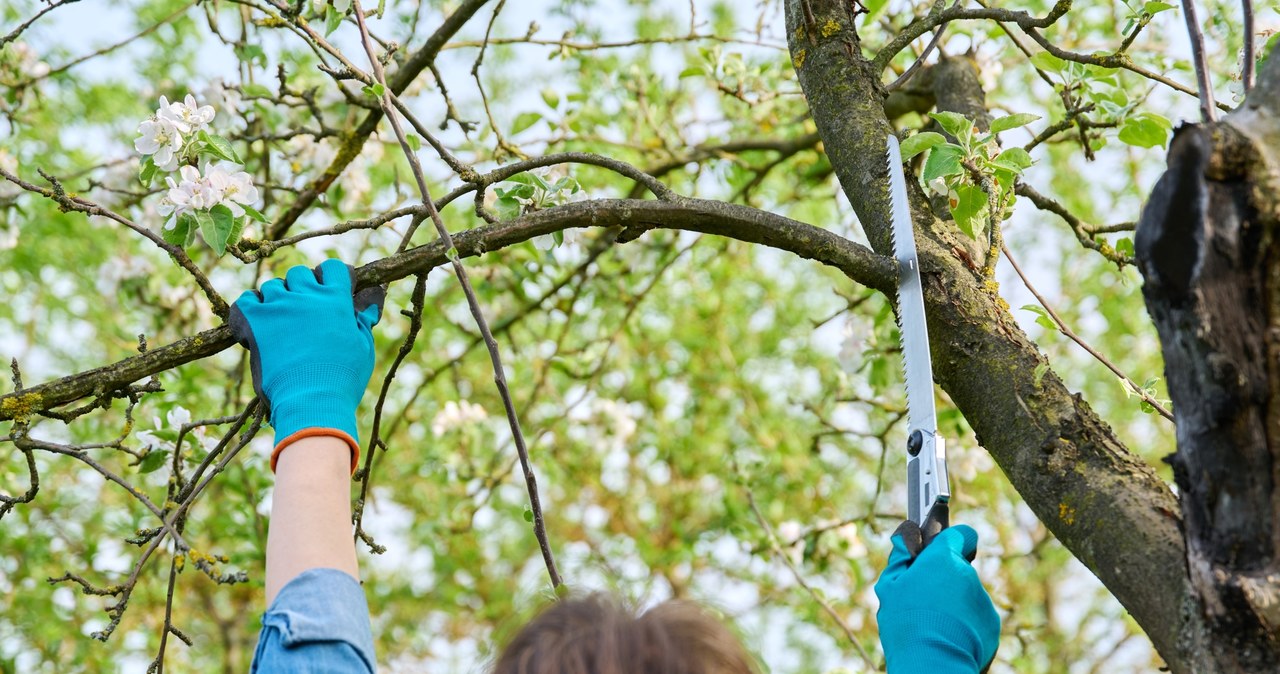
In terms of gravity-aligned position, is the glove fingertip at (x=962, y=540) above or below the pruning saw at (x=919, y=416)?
below

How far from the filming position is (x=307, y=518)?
1347mm

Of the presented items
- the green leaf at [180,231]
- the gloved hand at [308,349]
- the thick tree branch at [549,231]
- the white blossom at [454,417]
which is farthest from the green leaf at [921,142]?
the white blossom at [454,417]

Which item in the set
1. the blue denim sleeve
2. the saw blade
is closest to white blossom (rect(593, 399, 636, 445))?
the saw blade

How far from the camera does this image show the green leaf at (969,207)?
1596mm

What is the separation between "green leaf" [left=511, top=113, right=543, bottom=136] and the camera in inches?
119

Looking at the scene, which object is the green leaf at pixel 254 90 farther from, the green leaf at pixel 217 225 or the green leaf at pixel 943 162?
the green leaf at pixel 943 162

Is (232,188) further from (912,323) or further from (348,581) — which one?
(912,323)

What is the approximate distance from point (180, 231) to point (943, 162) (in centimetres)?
121

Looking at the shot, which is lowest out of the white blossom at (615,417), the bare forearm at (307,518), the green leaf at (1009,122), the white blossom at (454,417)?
the bare forearm at (307,518)

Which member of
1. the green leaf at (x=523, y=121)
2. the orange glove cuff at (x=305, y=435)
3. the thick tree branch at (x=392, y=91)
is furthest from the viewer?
the green leaf at (x=523, y=121)

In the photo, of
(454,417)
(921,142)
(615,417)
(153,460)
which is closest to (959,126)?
(921,142)

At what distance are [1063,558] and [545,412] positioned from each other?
3286 mm

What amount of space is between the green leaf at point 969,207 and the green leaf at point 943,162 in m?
0.03

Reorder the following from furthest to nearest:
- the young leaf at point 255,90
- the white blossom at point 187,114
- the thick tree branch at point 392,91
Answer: the young leaf at point 255,90 → the thick tree branch at point 392,91 → the white blossom at point 187,114
